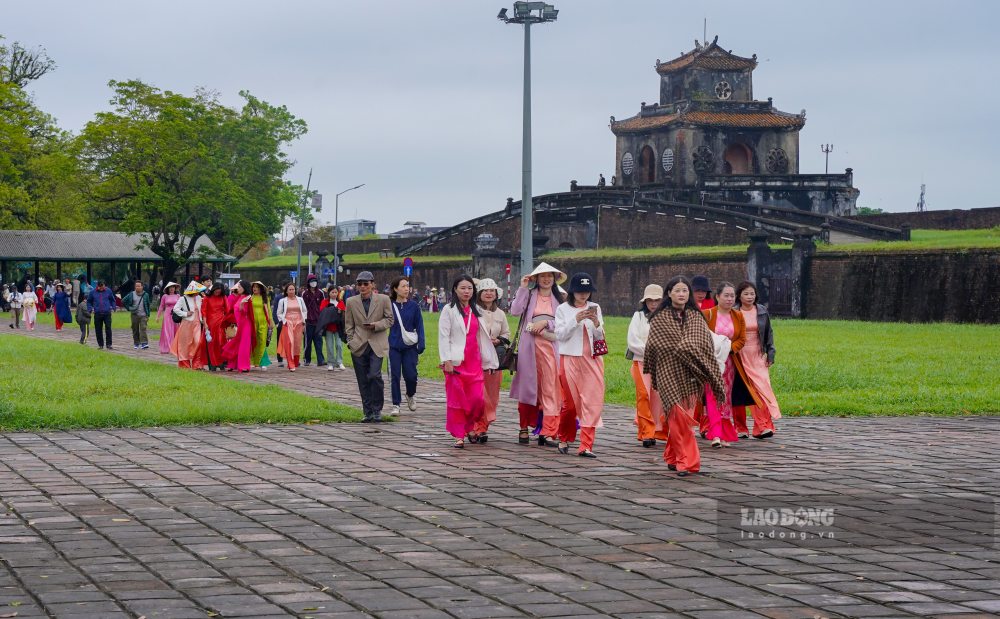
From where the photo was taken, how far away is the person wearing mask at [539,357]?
36.2ft

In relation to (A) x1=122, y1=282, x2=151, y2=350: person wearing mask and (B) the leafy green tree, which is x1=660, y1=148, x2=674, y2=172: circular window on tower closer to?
(B) the leafy green tree

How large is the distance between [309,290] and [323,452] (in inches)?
453

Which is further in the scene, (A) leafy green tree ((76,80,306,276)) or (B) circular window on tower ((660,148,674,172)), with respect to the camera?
(B) circular window on tower ((660,148,674,172))

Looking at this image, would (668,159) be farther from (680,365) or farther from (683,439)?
(683,439)

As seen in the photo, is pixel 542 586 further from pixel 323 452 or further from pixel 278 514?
pixel 323 452

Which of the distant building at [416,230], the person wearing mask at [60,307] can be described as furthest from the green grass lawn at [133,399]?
the distant building at [416,230]

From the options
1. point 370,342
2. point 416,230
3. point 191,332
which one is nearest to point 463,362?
point 370,342

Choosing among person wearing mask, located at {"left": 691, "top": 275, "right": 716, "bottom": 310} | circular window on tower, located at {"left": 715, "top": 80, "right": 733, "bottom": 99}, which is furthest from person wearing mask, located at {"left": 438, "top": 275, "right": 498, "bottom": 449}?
circular window on tower, located at {"left": 715, "top": 80, "right": 733, "bottom": 99}

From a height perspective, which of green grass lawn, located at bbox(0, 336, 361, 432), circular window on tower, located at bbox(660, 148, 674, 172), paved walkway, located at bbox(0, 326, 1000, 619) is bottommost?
paved walkway, located at bbox(0, 326, 1000, 619)

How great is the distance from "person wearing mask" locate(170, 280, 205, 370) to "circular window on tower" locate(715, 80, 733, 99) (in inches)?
1692

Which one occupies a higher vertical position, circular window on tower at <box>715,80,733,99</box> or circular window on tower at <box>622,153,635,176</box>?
circular window on tower at <box>715,80,733,99</box>

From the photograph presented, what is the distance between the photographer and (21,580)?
19.2 ft

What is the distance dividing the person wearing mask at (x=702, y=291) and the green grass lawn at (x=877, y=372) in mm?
2629

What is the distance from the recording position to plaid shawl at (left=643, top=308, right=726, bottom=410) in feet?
31.1
